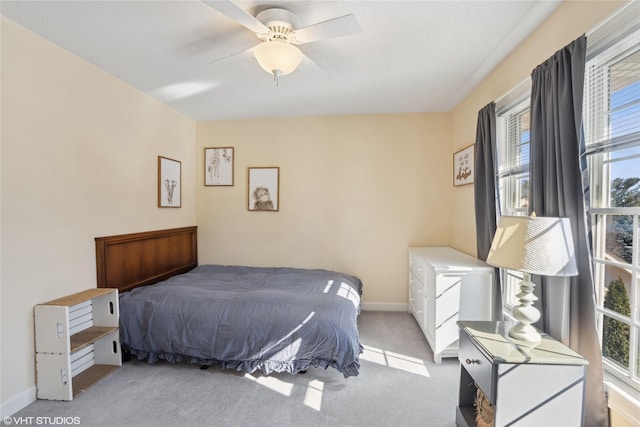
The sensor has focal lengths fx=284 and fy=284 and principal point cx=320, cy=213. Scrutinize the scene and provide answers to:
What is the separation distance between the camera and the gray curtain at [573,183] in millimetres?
1448

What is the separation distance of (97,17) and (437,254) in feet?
11.7

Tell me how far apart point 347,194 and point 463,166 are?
1.46 meters

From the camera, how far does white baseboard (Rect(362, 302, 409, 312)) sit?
3.84 meters

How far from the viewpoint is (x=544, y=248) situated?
1375 mm

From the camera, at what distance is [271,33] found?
6.16 ft

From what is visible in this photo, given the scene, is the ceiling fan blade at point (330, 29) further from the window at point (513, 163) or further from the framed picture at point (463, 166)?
the framed picture at point (463, 166)

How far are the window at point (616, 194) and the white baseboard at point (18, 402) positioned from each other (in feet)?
11.9

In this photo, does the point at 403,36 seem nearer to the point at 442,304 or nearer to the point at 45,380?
the point at 442,304

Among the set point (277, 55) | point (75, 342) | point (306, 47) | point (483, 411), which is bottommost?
point (483, 411)

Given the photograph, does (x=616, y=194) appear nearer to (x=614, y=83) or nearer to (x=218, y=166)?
(x=614, y=83)

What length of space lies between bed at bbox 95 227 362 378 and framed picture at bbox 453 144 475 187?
1.82 metres

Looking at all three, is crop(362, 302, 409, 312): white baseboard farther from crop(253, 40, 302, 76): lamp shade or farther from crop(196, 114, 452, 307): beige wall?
crop(253, 40, 302, 76): lamp shade

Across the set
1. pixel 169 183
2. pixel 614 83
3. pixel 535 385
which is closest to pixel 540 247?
pixel 535 385

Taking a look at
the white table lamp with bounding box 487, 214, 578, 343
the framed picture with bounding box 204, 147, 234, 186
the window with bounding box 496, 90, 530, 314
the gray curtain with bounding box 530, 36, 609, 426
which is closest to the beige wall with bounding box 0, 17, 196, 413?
the framed picture with bounding box 204, 147, 234, 186
